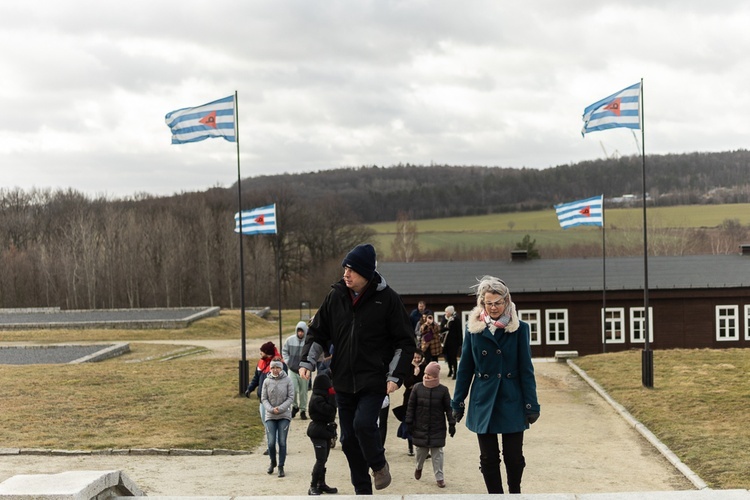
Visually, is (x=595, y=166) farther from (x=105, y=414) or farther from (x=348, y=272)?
(x=348, y=272)

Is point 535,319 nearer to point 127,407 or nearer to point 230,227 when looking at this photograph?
point 127,407

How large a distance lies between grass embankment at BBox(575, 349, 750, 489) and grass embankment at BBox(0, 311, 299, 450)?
23.7 ft

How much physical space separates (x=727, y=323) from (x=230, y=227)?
242 ft

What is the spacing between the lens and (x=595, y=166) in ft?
437

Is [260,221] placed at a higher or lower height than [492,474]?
higher

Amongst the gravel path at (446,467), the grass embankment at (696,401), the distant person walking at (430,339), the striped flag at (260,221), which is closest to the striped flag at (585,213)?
the grass embankment at (696,401)

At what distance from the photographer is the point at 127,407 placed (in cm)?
1950

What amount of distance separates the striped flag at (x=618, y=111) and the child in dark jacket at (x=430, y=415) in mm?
12596

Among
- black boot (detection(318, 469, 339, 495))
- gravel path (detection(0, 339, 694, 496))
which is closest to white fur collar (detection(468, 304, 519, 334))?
black boot (detection(318, 469, 339, 495))

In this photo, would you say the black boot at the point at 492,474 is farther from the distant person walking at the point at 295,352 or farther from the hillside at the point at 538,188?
the hillside at the point at 538,188

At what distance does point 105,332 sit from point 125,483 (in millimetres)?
44188

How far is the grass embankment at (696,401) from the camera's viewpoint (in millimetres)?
13287

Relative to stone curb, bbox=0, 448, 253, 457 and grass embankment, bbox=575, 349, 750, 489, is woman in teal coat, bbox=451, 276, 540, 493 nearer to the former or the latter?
grass embankment, bbox=575, 349, 750, 489

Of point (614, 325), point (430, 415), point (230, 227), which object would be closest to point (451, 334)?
point (430, 415)
